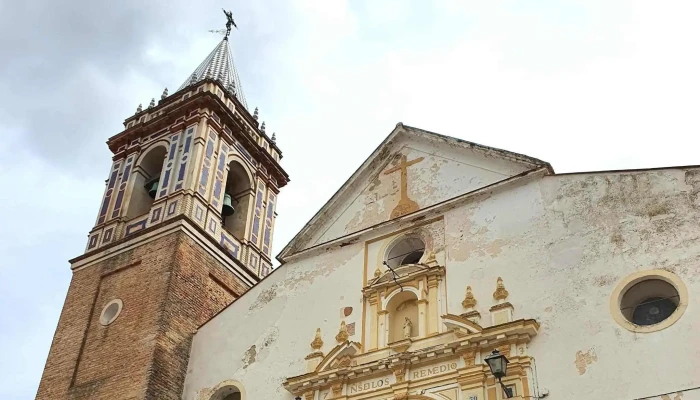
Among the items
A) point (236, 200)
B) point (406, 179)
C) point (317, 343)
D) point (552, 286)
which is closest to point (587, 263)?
point (552, 286)

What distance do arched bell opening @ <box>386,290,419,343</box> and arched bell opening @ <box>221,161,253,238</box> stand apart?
718 centimetres

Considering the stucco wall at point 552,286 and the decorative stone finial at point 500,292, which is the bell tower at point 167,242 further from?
the decorative stone finial at point 500,292

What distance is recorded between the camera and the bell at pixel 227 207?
786 inches

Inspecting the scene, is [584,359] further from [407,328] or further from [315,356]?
[315,356]

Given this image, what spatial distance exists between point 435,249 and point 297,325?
294cm

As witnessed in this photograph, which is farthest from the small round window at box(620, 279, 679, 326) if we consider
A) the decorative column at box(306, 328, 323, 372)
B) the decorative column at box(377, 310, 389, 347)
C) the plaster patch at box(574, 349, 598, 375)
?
the decorative column at box(306, 328, 323, 372)

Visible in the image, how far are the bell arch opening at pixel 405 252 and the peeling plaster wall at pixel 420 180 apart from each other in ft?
2.28

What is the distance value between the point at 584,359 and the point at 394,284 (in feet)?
12.2

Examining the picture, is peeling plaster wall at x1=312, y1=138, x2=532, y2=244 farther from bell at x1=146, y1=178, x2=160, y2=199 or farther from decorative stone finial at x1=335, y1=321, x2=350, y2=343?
bell at x1=146, y1=178, x2=160, y2=199

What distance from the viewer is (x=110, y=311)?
16.6 metres

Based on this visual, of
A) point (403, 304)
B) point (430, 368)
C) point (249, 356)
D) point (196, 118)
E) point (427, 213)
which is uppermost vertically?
point (196, 118)

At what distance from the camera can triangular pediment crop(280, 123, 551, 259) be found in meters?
14.3

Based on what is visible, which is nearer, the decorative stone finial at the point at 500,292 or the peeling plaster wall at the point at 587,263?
→ the peeling plaster wall at the point at 587,263

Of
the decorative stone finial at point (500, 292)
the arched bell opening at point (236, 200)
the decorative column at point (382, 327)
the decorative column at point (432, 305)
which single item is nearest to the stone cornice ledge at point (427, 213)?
the decorative column at point (432, 305)
